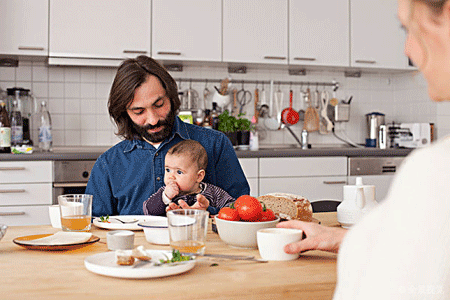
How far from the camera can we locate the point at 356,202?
5.09 feet

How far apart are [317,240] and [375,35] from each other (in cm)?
339

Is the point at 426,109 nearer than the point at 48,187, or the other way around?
the point at 48,187

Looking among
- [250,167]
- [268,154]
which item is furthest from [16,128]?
[268,154]

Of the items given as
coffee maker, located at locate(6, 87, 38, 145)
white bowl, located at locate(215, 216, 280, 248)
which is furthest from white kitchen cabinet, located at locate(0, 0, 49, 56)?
white bowl, located at locate(215, 216, 280, 248)

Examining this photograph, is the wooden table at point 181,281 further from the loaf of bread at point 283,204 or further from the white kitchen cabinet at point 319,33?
the white kitchen cabinet at point 319,33

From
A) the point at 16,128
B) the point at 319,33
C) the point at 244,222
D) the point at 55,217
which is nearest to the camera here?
the point at 244,222

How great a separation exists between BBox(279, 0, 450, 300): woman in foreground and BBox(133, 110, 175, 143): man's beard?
158 cm

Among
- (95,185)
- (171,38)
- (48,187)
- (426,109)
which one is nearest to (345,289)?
(95,185)

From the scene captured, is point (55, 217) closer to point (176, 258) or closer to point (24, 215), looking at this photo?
point (176, 258)

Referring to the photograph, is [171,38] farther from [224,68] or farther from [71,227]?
[71,227]

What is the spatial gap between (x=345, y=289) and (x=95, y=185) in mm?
1622

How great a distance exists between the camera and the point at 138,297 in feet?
3.07

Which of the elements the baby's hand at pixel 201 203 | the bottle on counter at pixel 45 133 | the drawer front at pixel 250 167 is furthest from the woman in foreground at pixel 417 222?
the bottle on counter at pixel 45 133

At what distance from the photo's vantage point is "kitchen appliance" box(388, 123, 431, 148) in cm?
418
